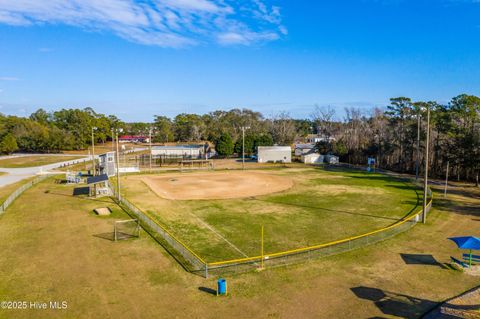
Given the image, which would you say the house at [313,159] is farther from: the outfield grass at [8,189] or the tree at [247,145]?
the outfield grass at [8,189]

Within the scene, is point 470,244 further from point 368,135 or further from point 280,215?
point 368,135

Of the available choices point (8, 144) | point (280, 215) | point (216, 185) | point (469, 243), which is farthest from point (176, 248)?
point (8, 144)

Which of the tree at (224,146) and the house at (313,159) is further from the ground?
the tree at (224,146)

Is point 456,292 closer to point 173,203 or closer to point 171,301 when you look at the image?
point 171,301

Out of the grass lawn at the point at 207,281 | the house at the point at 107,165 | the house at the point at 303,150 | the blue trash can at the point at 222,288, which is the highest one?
the house at the point at 303,150

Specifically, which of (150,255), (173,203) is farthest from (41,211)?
(150,255)

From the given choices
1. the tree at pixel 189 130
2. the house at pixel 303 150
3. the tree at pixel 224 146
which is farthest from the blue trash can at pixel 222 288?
the tree at pixel 189 130
